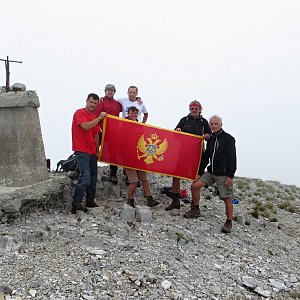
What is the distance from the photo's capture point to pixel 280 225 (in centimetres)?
1130

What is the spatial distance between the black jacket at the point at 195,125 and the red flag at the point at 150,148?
0.14 meters

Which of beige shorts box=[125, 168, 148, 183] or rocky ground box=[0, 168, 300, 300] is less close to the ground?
beige shorts box=[125, 168, 148, 183]

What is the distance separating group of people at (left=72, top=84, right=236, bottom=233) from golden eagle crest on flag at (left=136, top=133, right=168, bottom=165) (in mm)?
449

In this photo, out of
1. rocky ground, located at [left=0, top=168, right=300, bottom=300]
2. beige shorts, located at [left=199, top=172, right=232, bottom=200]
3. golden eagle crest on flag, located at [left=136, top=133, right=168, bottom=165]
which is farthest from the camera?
golden eagle crest on flag, located at [left=136, top=133, right=168, bottom=165]

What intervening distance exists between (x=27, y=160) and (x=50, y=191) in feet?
2.93

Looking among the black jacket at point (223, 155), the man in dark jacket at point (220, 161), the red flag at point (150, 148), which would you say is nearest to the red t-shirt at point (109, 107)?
the red flag at point (150, 148)

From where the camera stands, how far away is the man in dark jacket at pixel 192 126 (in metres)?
9.55

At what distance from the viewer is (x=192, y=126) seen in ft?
32.3

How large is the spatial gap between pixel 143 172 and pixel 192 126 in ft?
5.69

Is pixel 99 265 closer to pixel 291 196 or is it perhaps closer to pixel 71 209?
pixel 71 209

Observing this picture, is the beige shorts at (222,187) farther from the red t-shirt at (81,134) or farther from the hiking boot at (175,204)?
the red t-shirt at (81,134)

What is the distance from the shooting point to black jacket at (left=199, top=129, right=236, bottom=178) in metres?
8.59

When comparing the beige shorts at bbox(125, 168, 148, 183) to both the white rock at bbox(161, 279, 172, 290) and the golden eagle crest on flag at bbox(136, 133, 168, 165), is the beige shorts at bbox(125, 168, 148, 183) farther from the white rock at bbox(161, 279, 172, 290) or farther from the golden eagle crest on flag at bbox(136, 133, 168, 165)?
the white rock at bbox(161, 279, 172, 290)

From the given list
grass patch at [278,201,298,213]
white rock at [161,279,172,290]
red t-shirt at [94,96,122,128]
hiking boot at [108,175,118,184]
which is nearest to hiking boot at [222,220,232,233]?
white rock at [161,279,172,290]
